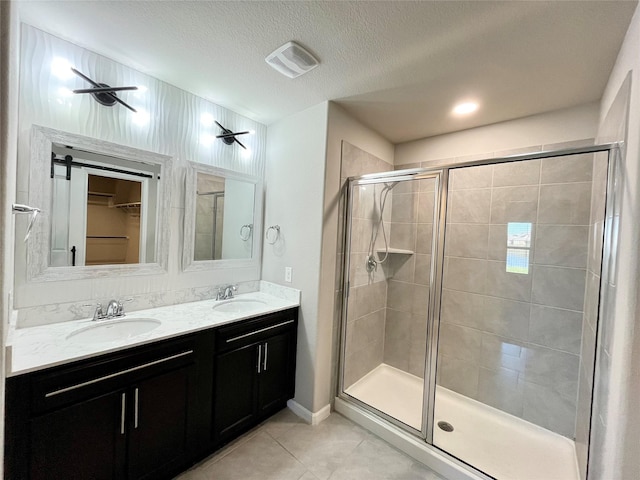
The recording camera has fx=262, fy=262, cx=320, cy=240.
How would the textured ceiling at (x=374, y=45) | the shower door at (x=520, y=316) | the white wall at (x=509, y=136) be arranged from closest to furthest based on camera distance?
the textured ceiling at (x=374, y=45)
the shower door at (x=520, y=316)
the white wall at (x=509, y=136)

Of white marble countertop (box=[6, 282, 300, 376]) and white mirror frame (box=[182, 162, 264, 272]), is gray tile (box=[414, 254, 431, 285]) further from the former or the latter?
white mirror frame (box=[182, 162, 264, 272])

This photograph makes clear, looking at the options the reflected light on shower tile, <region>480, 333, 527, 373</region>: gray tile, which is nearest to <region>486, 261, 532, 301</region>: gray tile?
<region>480, 333, 527, 373</region>: gray tile

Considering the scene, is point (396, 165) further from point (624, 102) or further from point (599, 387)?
point (599, 387)

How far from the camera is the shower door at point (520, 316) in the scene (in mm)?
1830

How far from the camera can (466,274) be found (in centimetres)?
244

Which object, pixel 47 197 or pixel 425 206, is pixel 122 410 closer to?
pixel 47 197

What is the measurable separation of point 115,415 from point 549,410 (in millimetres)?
2972

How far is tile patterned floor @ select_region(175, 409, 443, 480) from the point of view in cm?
164

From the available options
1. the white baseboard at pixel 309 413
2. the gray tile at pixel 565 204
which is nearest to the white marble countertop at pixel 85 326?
the white baseboard at pixel 309 413

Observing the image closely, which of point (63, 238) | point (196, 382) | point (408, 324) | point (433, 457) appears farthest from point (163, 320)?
point (408, 324)

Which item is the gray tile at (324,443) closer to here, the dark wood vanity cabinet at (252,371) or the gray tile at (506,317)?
the dark wood vanity cabinet at (252,371)

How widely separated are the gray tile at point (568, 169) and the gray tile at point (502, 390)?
63.6 inches

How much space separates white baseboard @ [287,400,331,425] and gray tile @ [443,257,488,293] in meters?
1.59

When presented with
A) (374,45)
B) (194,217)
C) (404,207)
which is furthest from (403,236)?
(194,217)
